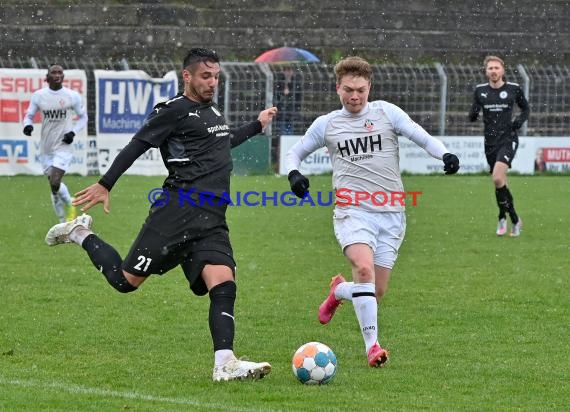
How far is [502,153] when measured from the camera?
631 inches

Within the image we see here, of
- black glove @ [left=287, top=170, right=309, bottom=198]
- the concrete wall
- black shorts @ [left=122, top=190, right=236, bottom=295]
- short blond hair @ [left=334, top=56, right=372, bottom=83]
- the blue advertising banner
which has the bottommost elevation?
black shorts @ [left=122, top=190, right=236, bottom=295]

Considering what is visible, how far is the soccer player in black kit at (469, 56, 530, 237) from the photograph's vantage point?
51.8 ft

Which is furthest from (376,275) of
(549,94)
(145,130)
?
(549,94)

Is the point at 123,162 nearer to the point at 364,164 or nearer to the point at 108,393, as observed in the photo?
the point at 108,393

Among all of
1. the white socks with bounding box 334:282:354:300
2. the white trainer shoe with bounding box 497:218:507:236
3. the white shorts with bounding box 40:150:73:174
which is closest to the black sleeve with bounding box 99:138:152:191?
the white socks with bounding box 334:282:354:300

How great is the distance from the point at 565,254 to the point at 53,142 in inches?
302

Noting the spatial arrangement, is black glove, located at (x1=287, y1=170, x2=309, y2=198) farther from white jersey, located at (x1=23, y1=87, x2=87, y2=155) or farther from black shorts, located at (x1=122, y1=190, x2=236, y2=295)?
white jersey, located at (x1=23, y1=87, x2=87, y2=155)

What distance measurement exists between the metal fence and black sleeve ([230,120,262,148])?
19.0m

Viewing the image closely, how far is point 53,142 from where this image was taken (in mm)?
17203

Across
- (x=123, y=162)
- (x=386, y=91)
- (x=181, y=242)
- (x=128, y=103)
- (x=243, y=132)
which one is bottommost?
(x=181, y=242)

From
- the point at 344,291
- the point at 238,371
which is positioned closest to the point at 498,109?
the point at 344,291

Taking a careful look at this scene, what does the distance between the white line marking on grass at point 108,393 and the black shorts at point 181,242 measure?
86 centimetres

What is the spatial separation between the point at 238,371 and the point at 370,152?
1.93 metres

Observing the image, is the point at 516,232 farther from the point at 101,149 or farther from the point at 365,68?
the point at 101,149
